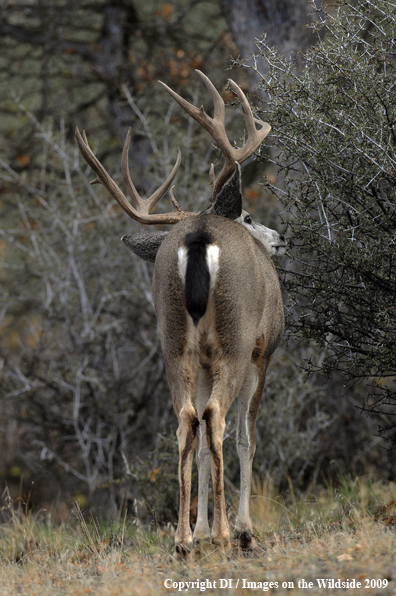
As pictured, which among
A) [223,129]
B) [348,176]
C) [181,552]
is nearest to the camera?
[181,552]

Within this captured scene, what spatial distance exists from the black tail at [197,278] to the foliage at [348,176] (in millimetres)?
1183

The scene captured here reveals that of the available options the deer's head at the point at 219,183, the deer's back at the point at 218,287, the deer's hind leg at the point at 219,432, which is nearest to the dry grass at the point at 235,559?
the deer's hind leg at the point at 219,432

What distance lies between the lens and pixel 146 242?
5699 millimetres

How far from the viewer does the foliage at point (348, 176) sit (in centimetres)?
530

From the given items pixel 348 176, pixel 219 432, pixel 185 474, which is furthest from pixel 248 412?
pixel 348 176

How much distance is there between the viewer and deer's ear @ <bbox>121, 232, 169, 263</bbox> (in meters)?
5.65

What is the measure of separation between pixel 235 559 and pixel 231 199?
7.98ft

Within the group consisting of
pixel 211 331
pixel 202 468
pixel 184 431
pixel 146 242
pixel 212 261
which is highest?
pixel 212 261

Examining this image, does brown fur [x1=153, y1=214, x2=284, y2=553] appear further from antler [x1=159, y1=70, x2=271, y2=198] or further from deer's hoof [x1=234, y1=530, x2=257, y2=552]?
antler [x1=159, y1=70, x2=271, y2=198]

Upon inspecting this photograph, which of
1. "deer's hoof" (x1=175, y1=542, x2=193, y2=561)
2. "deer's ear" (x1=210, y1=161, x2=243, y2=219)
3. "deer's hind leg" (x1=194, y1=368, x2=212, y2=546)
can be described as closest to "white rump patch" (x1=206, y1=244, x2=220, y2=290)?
"deer's hind leg" (x1=194, y1=368, x2=212, y2=546)

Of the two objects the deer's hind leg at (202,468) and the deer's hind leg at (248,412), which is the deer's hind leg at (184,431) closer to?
the deer's hind leg at (202,468)

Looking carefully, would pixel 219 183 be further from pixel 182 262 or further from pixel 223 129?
pixel 182 262

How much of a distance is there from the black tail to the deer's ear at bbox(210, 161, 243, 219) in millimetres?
736

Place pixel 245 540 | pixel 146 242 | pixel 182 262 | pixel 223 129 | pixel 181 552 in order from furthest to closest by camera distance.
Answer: pixel 146 242 < pixel 223 129 < pixel 245 540 < pixel 182 262 < pixel 181 552
